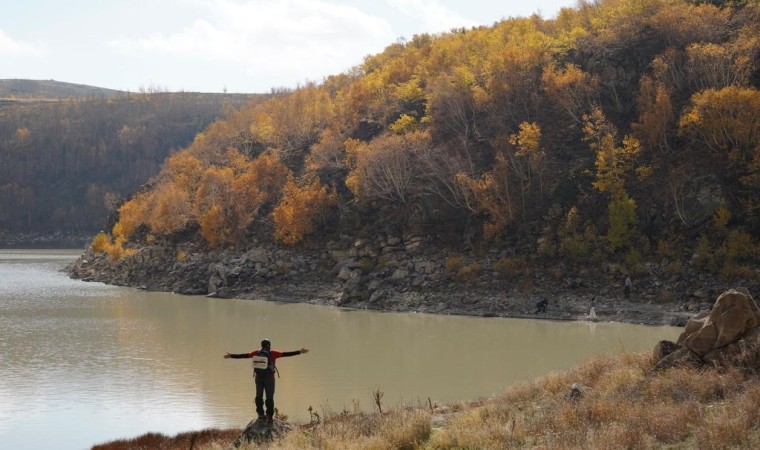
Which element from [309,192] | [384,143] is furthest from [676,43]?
[309,192]

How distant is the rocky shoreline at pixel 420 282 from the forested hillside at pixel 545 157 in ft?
5.57

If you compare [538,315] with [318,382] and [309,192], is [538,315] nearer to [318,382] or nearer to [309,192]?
[318,382]

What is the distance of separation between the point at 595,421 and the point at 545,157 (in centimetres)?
4567

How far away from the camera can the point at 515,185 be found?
5566 centimetres

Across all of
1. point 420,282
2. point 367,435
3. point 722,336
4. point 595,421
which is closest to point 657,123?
point 420,282

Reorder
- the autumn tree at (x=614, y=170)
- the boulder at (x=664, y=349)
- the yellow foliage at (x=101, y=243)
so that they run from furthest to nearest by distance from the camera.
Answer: the yellow foliage at (x=101, y=243) < the autumn tree at (x=614, y=170) < the boulder at (x=664, y=349)

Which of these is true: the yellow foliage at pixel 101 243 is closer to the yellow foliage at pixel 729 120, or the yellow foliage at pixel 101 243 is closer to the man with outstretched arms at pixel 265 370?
the yellow foliage at pixel 729 120

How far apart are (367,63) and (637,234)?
6598 cm

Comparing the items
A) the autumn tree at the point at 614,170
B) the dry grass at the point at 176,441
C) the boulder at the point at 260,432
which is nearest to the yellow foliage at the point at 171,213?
the autumn tree at the point at 614,170

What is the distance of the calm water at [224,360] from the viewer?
70.6 feet

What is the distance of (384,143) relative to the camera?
59.6m

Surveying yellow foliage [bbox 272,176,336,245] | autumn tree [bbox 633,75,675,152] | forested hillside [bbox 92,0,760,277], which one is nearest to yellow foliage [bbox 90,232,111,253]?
forested hillside [bbox 92,0,760,277]

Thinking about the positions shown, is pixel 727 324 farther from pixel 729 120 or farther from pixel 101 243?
pixel 101 243

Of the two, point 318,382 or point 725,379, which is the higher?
point 725,379
